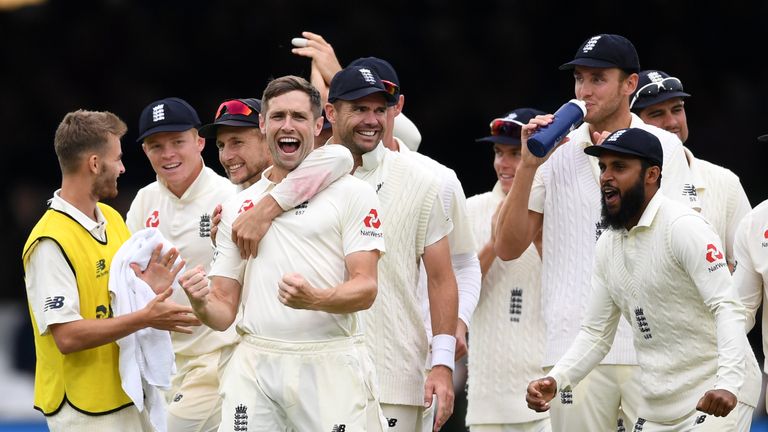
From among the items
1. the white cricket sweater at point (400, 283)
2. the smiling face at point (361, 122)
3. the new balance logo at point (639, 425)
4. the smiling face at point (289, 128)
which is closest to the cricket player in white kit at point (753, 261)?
the new balance logo at point (639, 425)

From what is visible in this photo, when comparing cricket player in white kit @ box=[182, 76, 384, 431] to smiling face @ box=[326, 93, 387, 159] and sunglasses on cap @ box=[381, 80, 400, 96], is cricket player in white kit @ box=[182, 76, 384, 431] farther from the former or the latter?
sunglasses on cap @ box=[381, 80, 400, 96]

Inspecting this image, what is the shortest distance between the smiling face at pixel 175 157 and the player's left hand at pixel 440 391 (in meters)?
1.84

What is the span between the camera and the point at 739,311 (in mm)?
5918

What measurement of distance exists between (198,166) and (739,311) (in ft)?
10.3

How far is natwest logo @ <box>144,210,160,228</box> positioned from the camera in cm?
779

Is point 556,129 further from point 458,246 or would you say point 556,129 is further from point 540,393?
point 540,393

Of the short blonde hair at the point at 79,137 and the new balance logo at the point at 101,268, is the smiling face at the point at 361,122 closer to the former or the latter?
the short blonde hair at the point at 79,137

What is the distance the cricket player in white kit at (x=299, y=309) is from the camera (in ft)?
18.8

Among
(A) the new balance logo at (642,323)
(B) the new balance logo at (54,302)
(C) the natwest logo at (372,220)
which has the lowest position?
(A) the new balance logo at (642,323)


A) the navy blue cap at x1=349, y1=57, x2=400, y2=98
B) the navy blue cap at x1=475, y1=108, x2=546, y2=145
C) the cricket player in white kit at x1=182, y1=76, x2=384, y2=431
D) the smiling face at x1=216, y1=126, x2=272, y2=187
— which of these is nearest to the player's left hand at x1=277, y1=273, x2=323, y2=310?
the cricket player in white kit at x1=182, y1=76, x2=384, y2=431

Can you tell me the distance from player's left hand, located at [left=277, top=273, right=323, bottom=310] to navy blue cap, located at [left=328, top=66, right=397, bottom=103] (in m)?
1.45

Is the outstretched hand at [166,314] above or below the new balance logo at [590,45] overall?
below

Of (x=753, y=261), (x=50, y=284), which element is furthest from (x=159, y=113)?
(x=753, y=261)

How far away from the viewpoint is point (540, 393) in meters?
6.14
